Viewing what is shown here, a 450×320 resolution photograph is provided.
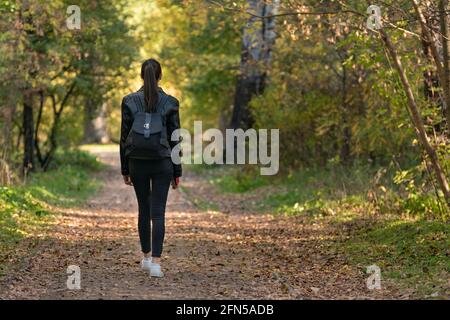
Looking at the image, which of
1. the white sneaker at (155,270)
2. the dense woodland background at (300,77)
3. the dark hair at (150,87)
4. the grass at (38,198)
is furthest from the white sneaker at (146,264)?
the dense woodland background at (300,77)

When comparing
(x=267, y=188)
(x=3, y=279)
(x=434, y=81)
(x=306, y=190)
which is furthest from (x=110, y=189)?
(x=3, y=279)

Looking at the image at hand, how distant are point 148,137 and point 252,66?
549 inches

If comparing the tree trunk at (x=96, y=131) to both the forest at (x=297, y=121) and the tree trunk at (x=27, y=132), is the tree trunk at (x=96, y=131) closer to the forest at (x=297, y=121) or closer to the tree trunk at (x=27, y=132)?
the forest at (x=297, y=121)

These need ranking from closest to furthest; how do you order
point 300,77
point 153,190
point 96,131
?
point 153,190 → point 300,77 → point 96,131

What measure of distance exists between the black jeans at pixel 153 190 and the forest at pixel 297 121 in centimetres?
100

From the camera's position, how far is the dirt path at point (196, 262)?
28.3 ft

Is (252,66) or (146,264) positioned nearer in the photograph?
(146,264)

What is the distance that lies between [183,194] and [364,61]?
1005 cm

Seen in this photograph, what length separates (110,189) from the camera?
23.5 meters

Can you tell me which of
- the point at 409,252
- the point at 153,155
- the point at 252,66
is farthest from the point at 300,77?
the point at 153,155

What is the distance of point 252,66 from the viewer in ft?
74.5

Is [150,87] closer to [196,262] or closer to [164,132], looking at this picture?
[164,132]

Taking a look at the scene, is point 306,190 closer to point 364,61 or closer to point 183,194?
point 183,194

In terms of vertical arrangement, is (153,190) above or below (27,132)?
below
